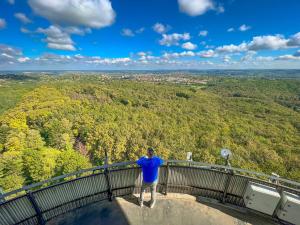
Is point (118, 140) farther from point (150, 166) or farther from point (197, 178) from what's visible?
point (150, 166)

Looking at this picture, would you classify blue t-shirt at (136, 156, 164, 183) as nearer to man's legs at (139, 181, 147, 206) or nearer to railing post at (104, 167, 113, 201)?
man's legs at (139, 181, 147, 206)

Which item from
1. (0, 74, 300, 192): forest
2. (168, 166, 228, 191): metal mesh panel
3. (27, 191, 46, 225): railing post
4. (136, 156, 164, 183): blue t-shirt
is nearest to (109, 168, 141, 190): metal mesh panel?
(136, 156, 164, 183): blue t-shirt

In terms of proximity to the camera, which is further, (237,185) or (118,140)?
(118,140)

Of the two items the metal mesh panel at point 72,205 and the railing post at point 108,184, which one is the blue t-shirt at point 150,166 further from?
the metal mesh panel at point 72,205

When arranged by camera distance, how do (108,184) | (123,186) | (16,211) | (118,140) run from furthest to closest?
(118,140)
(123,186)
(108,184)
(16,211)

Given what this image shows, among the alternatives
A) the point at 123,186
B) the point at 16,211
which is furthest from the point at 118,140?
the point at 16,211

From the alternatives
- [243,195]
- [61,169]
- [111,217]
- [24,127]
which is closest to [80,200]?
[111,217]

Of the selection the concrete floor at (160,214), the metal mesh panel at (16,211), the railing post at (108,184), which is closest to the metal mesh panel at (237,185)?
the concrete floor at (160,214)
